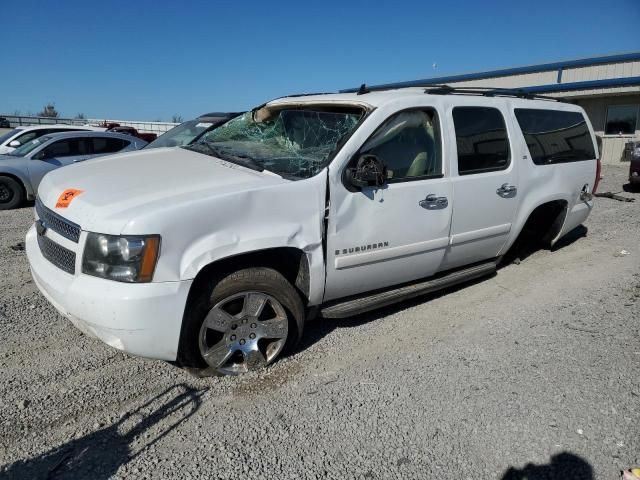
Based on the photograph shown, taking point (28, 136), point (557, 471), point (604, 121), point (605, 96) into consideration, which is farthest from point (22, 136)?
point (604, 121)

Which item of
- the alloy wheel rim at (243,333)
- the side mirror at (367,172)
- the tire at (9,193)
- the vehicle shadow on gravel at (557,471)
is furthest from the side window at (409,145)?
the tire at (9,193)

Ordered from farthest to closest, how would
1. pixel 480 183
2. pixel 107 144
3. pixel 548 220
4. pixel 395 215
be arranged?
pixel 107 144, pixel 548 220, pixel 480 183, pixel 395 215

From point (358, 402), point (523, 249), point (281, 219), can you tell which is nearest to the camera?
point (358, 402)

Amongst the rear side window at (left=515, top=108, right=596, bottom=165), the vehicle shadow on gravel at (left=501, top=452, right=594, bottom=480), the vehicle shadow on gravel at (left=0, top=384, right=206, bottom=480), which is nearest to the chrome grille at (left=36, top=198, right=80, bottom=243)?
the vehicle shadow on gravel at (left=0, top=384, right=206, bottom=480)

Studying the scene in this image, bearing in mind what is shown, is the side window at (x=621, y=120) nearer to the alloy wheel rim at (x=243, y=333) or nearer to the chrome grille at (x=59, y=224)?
the alloy wheel rim at (x=243, y=333)

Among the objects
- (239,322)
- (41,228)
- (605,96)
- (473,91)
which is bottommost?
(239,322)

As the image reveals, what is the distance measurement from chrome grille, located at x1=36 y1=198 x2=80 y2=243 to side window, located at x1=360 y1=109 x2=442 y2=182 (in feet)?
6.31

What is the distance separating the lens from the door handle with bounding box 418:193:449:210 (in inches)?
149

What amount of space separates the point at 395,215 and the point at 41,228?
245 centimetres

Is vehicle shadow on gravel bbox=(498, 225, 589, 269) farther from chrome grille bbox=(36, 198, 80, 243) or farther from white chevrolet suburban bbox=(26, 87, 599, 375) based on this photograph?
chrome grille bbox=(36, 198, 80, 243)

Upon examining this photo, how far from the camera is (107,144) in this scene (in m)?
9.98

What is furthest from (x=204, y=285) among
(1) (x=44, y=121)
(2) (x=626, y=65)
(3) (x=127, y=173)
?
(1) (x=44, y=121)

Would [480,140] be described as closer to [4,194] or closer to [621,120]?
[4,194]

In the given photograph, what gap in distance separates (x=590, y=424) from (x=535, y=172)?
2.68m
